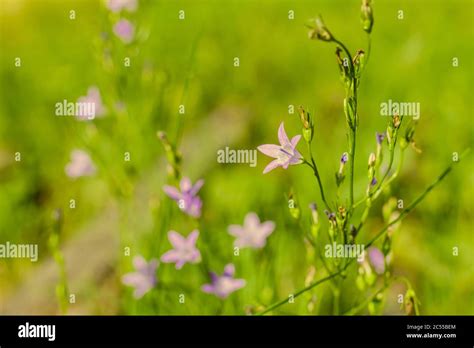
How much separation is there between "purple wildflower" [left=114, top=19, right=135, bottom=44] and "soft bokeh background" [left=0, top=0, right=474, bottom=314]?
0.04 m

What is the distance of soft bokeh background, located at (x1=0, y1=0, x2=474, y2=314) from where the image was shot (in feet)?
6.86

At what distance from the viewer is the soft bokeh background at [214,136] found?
2092 millimetres

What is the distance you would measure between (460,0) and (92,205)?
9.41 ft

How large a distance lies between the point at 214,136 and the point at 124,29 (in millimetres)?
1103

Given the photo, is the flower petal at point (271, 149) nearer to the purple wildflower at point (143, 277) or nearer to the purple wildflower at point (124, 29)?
the purple wildflower at point (143, 277)

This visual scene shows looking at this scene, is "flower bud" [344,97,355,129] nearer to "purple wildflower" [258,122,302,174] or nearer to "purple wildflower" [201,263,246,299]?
"purple wildflower" [258,122,302,174]

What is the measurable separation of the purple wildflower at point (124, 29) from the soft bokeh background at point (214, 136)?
1.5 inches

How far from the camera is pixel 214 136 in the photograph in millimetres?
3066

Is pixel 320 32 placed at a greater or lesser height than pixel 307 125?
greater

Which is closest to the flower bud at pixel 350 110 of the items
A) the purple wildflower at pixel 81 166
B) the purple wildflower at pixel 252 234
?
the purple wildflower at pixel 252 234

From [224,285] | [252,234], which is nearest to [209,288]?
[224,285]

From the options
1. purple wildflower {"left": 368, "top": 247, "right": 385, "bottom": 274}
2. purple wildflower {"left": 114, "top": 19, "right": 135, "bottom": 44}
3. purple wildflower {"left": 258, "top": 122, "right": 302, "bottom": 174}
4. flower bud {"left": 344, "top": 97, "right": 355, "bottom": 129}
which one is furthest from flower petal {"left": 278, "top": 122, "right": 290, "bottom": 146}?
purple wildflower {"left": 114, "top": 19, "right": 135, "bottom": 44}

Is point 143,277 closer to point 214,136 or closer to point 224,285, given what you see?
point 224,285
